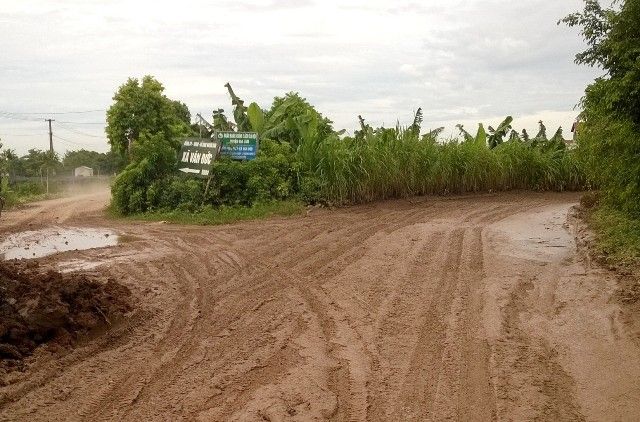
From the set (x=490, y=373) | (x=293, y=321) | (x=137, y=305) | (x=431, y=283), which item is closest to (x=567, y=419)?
(x=490, y=373)

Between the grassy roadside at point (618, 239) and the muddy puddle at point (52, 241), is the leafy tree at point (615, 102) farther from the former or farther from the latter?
the muddy puddle at point (52, 241)

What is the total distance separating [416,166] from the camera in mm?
17719

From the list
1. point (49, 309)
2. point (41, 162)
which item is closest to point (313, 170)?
point (49, 309)

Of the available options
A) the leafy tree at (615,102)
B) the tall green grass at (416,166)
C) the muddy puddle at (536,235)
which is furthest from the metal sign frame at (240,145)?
the leafy tree at (615,102)

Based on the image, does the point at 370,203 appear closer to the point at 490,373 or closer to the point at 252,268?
the point at 252,268

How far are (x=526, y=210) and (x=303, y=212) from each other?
5.35 meters

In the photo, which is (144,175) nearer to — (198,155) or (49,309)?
(198,155)

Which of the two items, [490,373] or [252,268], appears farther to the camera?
[252,268]

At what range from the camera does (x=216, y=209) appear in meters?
16.2

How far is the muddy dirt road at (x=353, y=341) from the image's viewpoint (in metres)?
4.35

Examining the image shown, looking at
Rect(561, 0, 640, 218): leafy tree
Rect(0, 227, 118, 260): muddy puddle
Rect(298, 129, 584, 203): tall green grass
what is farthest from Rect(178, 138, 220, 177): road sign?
Rect(561, 0, 640, 218): leafy tree

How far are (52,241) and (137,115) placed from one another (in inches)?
427

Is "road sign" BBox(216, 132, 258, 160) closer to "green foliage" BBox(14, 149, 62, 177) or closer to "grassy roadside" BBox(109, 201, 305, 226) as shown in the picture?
"grassy roadside" BBox(109, 201, 305, 226)

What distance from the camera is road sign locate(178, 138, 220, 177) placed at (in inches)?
649
